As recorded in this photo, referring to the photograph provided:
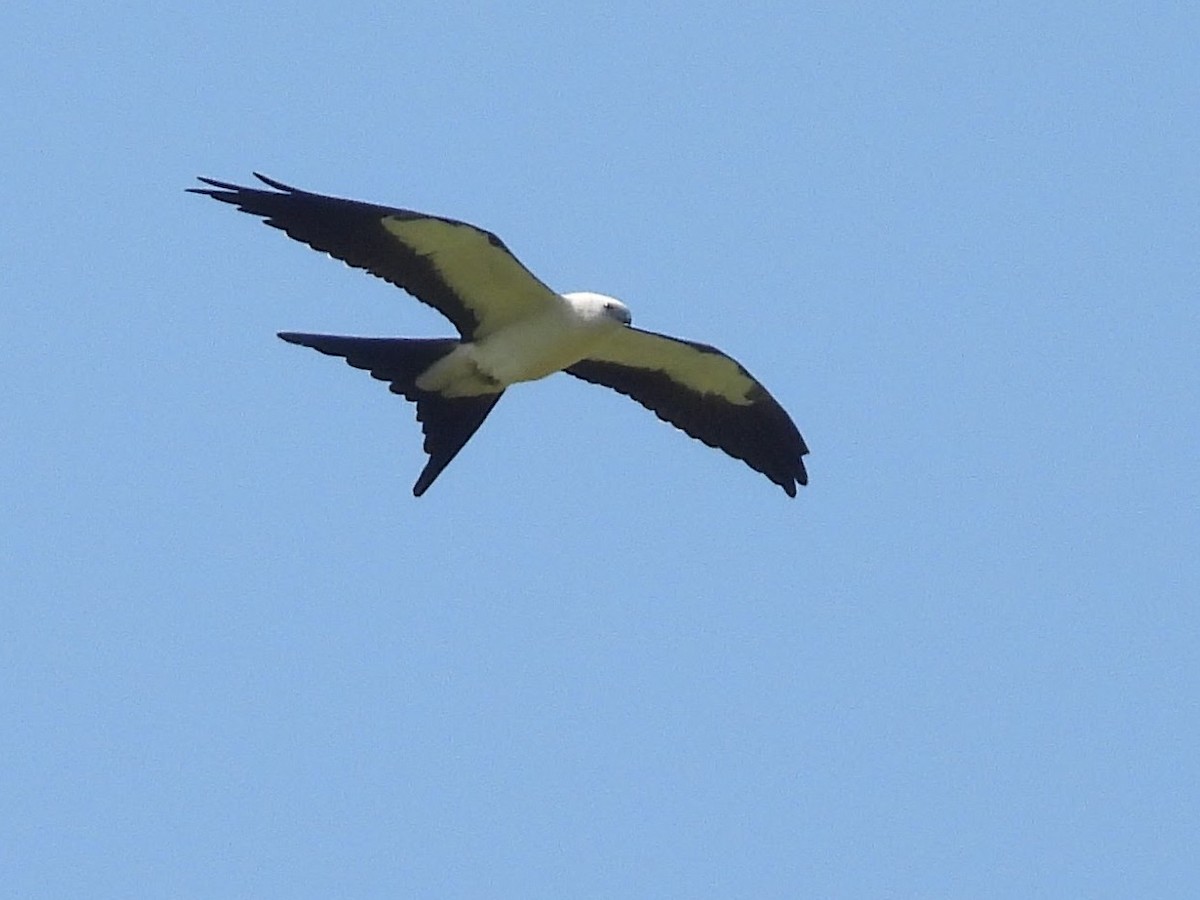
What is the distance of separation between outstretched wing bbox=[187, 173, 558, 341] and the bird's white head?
0.14 meters

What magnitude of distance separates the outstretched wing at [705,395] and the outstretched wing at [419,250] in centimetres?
119

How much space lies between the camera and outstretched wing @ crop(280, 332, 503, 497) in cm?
1520

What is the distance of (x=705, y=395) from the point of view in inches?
664

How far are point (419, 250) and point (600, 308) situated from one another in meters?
1.05

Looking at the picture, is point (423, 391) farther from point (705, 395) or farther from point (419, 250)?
point (705, 395)

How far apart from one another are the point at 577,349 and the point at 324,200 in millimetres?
1718

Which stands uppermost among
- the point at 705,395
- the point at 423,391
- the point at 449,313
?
the point at 705,395

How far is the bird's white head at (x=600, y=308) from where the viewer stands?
1525cm

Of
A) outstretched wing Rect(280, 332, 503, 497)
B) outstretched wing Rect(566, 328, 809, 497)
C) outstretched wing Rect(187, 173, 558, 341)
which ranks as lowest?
outstretched wing Rect(280, 332, 503, 497)

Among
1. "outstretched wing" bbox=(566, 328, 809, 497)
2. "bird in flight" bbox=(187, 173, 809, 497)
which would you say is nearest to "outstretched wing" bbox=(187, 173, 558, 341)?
"bird in flight" bbox=(187, 173, 809, 497)

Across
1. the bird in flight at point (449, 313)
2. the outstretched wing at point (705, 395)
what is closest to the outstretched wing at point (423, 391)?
the bird in flight at point (449, 313)

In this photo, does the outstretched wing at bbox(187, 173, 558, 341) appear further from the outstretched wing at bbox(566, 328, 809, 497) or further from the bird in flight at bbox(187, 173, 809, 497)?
the outstretched wing at bbox(566, 328, 809, 497)

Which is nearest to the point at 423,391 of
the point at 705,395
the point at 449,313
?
the point at 449,313

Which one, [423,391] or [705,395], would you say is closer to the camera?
[423,391]
